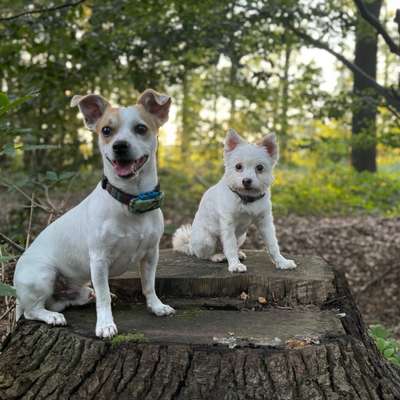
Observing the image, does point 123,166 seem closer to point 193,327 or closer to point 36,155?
point 193,327

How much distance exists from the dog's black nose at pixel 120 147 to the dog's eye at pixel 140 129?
0.52 feet

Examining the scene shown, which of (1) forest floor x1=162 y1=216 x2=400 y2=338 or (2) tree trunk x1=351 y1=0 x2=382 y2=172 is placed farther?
(1) forest floor x1=162 y1=216 x2=400 y2=338

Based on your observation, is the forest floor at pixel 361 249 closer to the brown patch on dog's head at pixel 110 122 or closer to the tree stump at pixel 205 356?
the tree stump at pixel 205 356

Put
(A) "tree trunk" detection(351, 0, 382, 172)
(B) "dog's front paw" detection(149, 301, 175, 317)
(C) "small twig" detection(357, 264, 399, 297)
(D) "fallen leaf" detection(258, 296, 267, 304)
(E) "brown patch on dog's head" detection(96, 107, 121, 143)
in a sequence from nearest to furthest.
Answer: (E) "brown patch on dog's head" detection(96, 107, 121, 143) < (B) "dog's front paw" detection(149, 301, 175, 317) < (D) "fallen leaf" detection(258, 296, 267, 304) < (A) "tree trunk" detection(351, 0, 382, 172) < (C) "small twig" detection(357, 264, 399, 297)

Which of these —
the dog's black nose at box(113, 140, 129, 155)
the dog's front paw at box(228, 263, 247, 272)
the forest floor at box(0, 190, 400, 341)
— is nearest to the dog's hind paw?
the dog's black nose at box(113, 140, 129, 155)

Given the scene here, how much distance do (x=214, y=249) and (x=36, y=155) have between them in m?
5.92

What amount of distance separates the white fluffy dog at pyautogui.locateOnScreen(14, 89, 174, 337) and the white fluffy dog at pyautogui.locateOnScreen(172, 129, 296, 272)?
80cm

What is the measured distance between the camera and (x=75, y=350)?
282cm

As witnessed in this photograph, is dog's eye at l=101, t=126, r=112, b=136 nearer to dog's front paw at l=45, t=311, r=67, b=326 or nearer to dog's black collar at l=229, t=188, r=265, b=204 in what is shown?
dog's front paw at l=45, t=311, r=67, b=326

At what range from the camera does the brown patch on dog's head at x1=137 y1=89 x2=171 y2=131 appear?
3.04m

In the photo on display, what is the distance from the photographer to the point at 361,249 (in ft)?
29.6

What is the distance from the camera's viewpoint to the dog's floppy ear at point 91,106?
3.04 m

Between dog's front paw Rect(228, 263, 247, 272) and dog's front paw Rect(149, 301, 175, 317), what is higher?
dog's front paw Rect(228, 263, 247, 272)

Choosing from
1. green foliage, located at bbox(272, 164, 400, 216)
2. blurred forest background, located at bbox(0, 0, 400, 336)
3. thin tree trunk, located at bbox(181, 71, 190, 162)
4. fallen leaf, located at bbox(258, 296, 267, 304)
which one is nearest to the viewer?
fallen leaf, located at bbox(258, 296, 267, 304)
